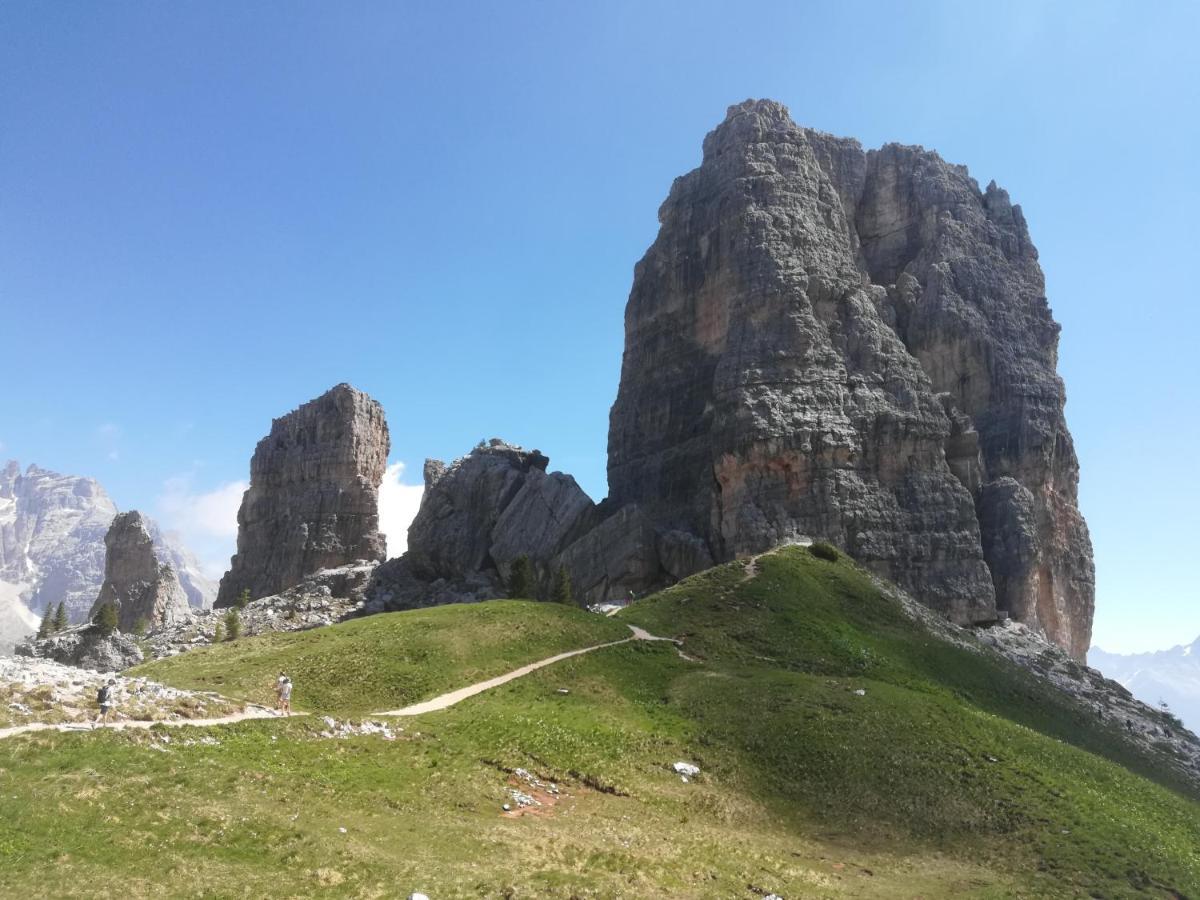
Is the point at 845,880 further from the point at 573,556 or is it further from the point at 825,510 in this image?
the point at 573,556

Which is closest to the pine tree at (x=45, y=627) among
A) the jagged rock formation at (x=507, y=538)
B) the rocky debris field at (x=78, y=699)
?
the jagged rock formation at (x=507, y=538)

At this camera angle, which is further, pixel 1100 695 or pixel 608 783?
pixel 1100 695

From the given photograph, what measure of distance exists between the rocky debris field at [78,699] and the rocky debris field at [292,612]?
3053 inches

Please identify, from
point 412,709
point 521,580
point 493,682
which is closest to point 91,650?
point 521,580

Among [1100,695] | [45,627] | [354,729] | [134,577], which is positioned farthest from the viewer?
[134,577]

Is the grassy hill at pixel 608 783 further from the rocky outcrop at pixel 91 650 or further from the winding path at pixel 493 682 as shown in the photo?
the rocky outcrop at pixel 91 650

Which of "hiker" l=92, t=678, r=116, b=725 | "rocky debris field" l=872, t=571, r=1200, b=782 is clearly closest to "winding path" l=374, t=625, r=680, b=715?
"hiker" l=92, t=678, r=116, b=725

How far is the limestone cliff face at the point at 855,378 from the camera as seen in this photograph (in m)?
104

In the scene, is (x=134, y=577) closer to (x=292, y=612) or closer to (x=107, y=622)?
(x=107, y=622)

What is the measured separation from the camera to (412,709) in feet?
136

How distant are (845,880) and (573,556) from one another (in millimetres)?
86711

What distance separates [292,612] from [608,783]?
3816 inches

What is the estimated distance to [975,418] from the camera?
130 metres

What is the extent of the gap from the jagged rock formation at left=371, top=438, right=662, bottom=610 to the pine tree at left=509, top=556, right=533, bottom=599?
25.6 feet
